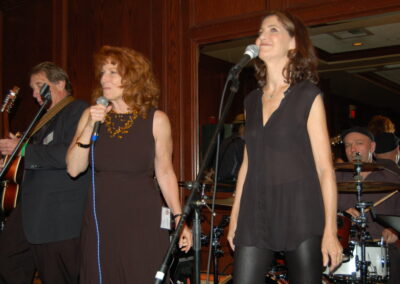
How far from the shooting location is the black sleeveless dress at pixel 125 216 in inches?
101

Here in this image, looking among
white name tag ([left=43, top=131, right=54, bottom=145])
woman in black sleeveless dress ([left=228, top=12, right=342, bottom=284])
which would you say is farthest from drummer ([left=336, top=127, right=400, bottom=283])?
white name tag ([left=43, top=131, right=54, bottom=145])

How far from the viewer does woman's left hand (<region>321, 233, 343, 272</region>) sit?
2070 mm

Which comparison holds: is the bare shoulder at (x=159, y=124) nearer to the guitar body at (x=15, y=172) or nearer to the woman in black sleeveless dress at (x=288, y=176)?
the woman in black sleeveless dress at (x=288, y=176)

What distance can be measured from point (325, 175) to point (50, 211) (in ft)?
6.09

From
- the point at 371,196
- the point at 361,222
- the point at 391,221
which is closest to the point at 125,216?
the point at 391,221

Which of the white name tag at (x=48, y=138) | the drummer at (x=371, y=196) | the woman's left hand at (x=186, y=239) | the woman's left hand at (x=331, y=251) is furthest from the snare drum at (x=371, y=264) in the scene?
the white name tag at (x=48, y=138)

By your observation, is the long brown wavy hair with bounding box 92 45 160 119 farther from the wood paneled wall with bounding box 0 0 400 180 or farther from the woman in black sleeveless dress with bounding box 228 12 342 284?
the wood paneled wall with bounding box 0 0 400 180

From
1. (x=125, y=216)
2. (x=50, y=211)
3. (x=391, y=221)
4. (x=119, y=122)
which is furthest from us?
(x=50, y=211)

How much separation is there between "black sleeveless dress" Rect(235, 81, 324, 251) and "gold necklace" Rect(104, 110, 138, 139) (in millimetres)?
758

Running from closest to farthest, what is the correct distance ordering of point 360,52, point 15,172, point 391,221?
point 391,221
point 15,172
point 360,52

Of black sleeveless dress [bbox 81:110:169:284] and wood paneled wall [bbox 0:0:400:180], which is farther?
wood paneled wall [bbox 0:0:400:180]

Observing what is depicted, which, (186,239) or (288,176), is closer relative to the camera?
(288,176)

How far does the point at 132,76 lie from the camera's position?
2770 millimetres

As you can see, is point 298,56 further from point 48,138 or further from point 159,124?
point 48,138
